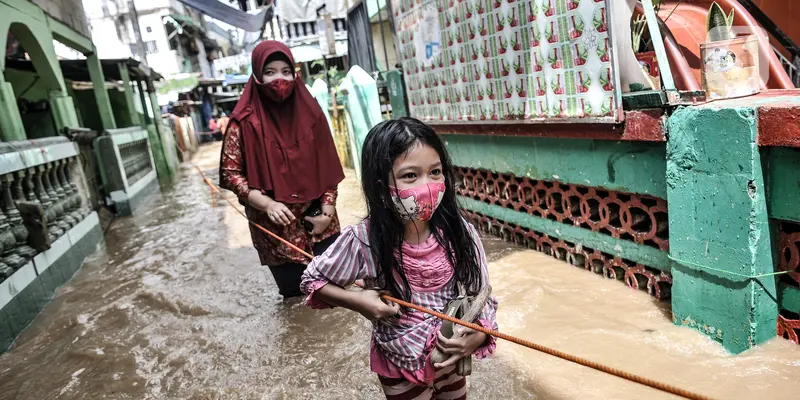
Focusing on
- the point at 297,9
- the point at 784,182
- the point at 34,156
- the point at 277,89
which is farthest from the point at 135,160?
the point at 297,9

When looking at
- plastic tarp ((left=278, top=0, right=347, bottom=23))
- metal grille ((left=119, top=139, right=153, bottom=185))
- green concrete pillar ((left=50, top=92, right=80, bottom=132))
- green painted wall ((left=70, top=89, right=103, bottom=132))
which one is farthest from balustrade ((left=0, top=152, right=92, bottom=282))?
plastic tarp ((left=278, top=0, right=347, bottom=23))

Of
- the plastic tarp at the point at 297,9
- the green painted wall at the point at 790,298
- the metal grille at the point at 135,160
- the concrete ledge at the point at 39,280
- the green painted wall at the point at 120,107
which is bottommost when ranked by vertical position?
the green painted wall at the point at 790,298

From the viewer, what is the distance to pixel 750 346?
2336mm

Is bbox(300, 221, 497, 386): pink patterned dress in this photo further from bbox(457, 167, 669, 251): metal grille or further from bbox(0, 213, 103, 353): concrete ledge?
bbox(0, 213, 103, 353): concrete ledge

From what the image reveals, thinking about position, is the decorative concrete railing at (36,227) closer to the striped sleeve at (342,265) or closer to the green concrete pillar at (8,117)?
the green concrete pillar at (8,117)

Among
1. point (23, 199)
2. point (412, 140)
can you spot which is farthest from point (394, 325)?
point (23, 199)

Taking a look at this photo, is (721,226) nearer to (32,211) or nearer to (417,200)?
(417,200)

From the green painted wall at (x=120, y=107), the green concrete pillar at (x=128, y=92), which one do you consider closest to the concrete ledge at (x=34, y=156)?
the green concrete pillar at (x=128, y=92)

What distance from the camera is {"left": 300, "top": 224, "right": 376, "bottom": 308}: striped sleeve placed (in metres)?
1.52

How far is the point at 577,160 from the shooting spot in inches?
139

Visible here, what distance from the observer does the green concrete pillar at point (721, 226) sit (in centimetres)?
222

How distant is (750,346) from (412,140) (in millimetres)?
2084

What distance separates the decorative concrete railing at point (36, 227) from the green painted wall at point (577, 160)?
162 inches

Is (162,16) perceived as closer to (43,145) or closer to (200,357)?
(43,145)
